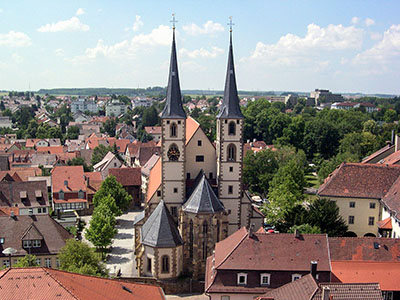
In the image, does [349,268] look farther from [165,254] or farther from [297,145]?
[297,145]

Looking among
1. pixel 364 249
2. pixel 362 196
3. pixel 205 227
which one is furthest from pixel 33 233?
pixel 362 196

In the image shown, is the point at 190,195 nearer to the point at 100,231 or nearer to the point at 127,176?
the point at 100,231

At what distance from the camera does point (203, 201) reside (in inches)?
1858

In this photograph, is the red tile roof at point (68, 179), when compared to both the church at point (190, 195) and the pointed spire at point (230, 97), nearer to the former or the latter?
the church at point (190, 195)

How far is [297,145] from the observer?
431 ft

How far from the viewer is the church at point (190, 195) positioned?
151 feet

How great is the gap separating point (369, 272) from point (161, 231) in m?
20.0

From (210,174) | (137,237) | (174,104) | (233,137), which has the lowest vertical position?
(137,237)

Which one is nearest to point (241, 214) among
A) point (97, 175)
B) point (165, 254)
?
point (165, 254)

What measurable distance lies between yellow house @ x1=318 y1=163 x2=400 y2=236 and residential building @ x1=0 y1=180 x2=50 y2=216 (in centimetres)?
3857

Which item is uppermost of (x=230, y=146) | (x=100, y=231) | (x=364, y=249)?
(x=230, y=146)

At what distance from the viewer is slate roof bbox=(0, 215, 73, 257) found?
45.0 meters

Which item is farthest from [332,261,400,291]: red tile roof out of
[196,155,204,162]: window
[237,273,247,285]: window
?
[196,155,204,162]: window

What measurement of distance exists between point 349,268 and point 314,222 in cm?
1211
